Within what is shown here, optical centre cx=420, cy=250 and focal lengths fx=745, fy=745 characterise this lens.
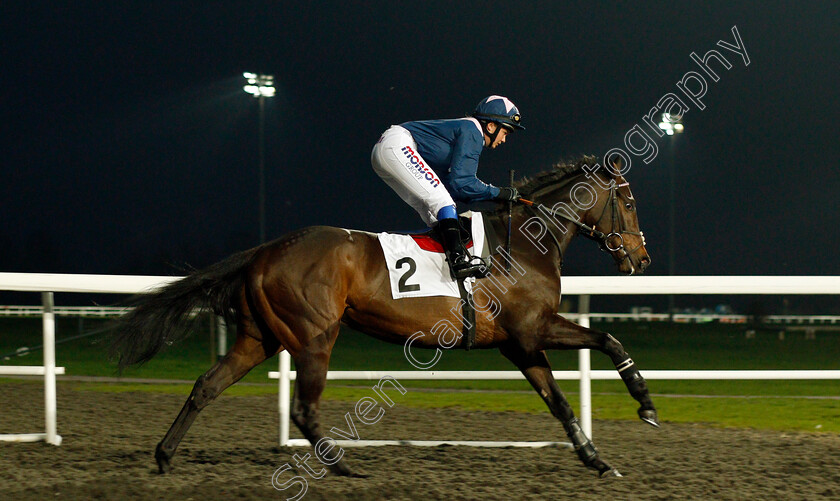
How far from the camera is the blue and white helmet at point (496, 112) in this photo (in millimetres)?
4188

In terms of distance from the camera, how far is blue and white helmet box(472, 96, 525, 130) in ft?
13.7

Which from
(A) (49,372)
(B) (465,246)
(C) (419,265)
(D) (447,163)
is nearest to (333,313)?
(C) (419,265)

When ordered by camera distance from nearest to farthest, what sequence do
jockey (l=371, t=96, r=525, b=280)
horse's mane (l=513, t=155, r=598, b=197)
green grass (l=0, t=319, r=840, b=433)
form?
jockey (l=371, t=96, r=525, b=280)
horse's mane (l=513, t=155, r=598, b=197)
green grass (l=0, t=319, r=840, b=433)

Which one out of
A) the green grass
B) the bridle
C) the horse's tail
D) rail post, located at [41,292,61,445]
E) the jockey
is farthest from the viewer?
the green grass

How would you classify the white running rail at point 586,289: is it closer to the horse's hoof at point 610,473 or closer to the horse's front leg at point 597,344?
the horse's front leg at point 597,344

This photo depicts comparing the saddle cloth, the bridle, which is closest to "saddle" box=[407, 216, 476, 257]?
the saddle cloth

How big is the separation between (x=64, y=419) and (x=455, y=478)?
10.9ft

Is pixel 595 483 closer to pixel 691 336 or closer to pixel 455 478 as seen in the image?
pixel 455 478

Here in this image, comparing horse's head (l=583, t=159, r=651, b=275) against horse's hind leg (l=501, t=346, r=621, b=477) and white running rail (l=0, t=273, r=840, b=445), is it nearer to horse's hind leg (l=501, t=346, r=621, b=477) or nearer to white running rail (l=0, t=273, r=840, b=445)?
white running rail (l=0, t=273, r=840, b=445)

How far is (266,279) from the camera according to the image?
3891 millimetres

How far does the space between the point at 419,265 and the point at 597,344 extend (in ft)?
3.33

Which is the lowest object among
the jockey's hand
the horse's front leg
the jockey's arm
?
the horse's front leg

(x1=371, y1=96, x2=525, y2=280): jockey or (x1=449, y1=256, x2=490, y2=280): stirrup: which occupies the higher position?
(x1=371, y1=96, x2=525, y2=280): jockey

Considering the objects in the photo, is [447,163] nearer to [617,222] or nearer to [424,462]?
[617,222]
